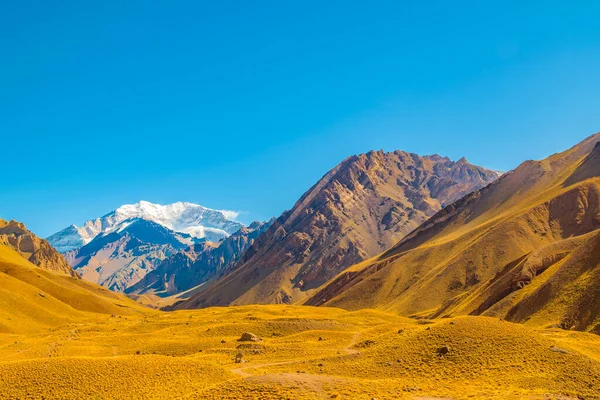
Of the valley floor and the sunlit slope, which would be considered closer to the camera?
the valley floor

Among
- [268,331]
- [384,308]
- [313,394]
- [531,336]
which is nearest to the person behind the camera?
[313,394]

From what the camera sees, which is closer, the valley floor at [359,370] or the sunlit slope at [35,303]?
the valley floor at [359,370]

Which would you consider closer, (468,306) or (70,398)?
(70,398)

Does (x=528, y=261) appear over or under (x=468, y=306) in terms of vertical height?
over

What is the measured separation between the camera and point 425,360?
50719 millimetres

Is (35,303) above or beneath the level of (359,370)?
above

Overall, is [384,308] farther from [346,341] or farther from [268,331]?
[346,341]

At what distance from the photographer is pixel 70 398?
43.9m

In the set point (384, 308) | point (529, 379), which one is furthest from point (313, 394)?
point (384, 308)

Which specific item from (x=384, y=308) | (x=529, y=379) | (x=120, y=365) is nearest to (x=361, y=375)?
(x=529, y=379)

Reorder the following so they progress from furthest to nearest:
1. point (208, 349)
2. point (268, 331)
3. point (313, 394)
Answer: point (268, 331) → point (208, 349) → point (313, 394)

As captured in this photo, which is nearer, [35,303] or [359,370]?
[359,370]

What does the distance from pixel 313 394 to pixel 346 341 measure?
2936cm

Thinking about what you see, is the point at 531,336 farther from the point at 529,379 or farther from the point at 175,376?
the point at 175,376
